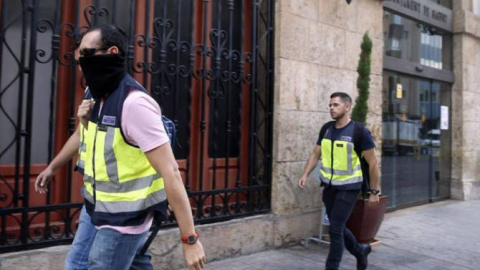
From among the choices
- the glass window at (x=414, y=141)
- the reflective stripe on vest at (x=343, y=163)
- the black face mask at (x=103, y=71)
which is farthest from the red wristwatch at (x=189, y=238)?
the glass window at (x=414, y=141)

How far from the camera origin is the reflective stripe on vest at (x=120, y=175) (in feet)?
7.29

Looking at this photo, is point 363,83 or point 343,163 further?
point 363,83

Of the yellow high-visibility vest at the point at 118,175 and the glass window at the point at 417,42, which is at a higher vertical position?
the glass window at the point at 417,42

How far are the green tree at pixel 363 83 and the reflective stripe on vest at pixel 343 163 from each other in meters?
1.54

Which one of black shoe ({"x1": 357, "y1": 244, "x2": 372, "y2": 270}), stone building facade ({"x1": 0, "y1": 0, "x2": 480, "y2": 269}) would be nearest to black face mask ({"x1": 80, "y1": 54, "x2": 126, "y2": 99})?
stone building facade ({"x1": 0, "y1": 0, "x2": 480, "y2": 269})

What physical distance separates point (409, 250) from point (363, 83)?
2169 millimetres

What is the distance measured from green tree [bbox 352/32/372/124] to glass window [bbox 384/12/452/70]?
6.95 feet

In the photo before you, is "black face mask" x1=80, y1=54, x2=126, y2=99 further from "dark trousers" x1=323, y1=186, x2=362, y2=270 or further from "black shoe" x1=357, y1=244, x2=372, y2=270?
"black shoe" x1=357, y1=244, x2=372, y2=270

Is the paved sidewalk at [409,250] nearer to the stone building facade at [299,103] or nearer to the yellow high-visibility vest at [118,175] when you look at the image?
the stone building facade at [299,103]

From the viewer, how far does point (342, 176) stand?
468 centimetres

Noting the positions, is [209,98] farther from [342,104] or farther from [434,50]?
[434,50]

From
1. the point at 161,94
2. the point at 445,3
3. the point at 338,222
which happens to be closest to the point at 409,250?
the point at 338,222

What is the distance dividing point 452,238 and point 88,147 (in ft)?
19.2

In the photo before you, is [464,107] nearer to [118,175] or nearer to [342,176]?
[342,176]
